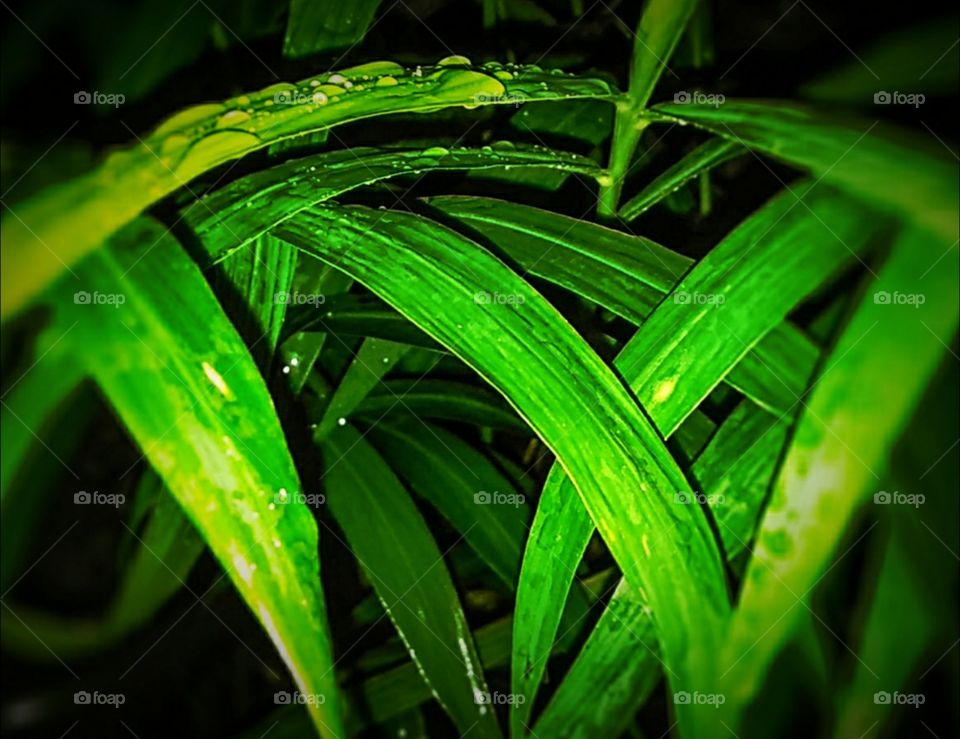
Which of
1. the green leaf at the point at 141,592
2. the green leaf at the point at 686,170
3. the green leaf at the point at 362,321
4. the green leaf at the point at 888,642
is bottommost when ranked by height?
the green leaf at the point at 888,642

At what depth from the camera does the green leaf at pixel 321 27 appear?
19.1 inches

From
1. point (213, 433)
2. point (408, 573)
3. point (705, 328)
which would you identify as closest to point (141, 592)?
point (408, 573)

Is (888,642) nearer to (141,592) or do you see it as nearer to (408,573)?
(408,573)

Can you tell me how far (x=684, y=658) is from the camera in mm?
318

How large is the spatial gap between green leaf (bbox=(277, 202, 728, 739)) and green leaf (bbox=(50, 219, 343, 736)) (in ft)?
0.35

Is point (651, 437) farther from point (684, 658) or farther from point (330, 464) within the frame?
point (330, 464)

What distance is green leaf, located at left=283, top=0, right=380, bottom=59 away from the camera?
0.49m

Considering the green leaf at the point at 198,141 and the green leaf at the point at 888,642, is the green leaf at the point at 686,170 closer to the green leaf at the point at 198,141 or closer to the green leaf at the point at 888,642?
the green leaf at the point at 198,141

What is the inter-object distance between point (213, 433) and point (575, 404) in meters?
0.17

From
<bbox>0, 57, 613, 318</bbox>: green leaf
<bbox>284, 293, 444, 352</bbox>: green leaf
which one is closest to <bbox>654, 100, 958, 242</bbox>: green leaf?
<bbox>0, 57, 613, 318</bbox>: green leaf

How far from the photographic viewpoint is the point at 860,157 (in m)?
0.32

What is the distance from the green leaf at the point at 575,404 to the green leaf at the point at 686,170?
23 centimetres

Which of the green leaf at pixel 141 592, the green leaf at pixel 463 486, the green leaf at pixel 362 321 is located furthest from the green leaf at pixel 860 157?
the green leaf at pixel 141 592

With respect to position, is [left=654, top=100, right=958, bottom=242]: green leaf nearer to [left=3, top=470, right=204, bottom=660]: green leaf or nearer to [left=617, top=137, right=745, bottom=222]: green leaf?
[left=617, top=137, right=745, bottom=222]: green leaf
